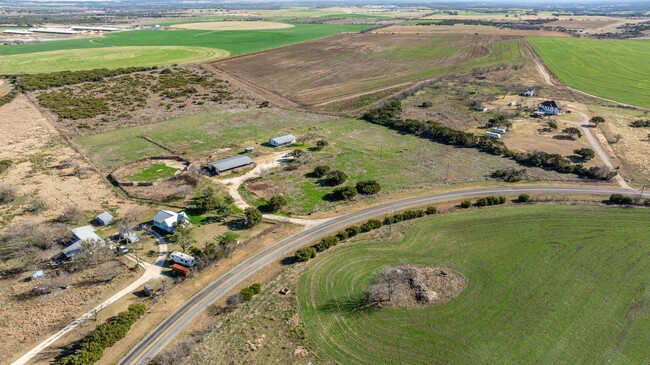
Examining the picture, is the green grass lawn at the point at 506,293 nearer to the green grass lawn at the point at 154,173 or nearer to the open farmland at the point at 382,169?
the open farmland at the point at 382,169

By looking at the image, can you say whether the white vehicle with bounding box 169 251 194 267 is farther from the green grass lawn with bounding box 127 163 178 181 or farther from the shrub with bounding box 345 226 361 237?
the green grass lawn with bounding box 127 163 178 181

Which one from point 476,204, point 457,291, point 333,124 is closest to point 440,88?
point 333,124

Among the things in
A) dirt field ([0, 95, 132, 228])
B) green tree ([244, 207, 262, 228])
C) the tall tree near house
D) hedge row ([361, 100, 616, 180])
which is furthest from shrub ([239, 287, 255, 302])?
hedge row ([361, 100, 616, 180])

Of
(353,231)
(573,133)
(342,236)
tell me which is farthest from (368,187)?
(573,133)

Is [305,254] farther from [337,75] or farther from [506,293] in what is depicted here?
[337,75]

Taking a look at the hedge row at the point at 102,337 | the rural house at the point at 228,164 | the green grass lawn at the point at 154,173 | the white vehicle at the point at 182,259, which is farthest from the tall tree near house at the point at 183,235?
the green grass lawn at the point at 154,173
